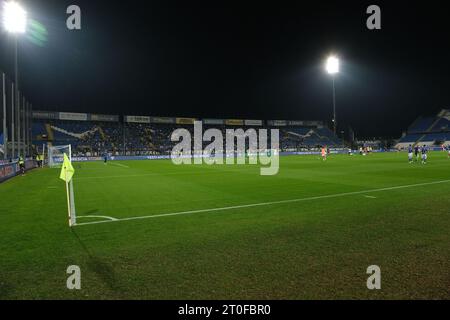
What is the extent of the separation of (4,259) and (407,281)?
6.19 m

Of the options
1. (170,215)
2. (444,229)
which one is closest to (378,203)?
(444,229)

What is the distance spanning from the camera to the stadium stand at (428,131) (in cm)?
9239

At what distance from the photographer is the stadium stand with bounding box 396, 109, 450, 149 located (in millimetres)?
92394

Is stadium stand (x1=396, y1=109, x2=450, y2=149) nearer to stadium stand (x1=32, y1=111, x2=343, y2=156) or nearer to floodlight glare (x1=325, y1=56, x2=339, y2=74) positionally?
stadium stand (x1=32, y1=111, x2=343, y2=156)

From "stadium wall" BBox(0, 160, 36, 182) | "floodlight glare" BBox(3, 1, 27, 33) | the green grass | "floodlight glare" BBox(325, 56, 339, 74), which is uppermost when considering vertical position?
"floodlight glare" BBox(325, 56, 339, 74)

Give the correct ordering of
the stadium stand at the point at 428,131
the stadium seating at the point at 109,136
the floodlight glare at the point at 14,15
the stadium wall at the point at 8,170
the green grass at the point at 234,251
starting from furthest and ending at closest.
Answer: the stadium stand at the point at 428,131
the stadium seating at the point at 109,136
the floodlight glare at the point at 14,15
the stadium wall at the point at 8,170
the green grass at the point at 234,251

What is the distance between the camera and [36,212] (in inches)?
386

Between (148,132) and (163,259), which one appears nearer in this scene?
(163,259)

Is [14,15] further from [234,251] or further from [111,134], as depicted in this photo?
[111,134]

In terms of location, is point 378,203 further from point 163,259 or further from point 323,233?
point 163,259

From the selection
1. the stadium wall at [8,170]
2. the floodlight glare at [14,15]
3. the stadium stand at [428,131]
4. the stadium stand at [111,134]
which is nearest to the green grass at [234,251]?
the stadium wall at [8,170]

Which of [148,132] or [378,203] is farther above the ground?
[148,132]

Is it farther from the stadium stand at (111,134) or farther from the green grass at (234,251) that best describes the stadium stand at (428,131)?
the green grass at (234,251)

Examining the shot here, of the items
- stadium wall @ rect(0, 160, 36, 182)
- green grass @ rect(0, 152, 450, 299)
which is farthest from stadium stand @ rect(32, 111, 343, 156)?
green grass @ rect(0, 152, 450, 299)
